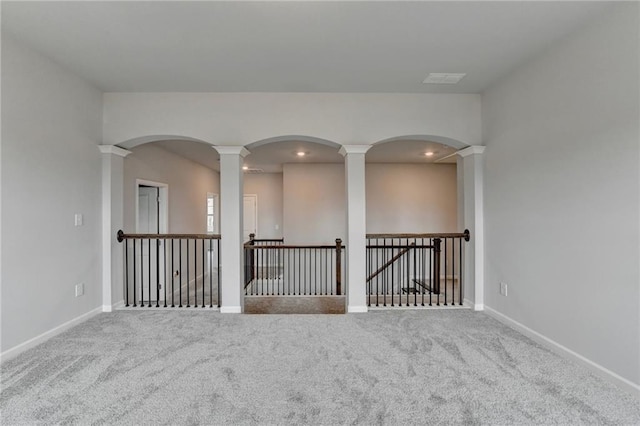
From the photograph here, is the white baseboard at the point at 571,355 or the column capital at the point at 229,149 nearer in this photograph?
the white baseboard at the point at 571,355

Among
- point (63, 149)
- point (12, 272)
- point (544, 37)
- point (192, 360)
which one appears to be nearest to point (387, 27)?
point (544, 37)

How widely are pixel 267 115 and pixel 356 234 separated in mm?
1827

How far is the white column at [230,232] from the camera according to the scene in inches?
150

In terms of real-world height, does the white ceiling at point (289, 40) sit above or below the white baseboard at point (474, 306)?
above

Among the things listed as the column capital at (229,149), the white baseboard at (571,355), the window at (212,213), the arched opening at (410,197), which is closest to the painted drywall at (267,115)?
the column capital at (229,149)

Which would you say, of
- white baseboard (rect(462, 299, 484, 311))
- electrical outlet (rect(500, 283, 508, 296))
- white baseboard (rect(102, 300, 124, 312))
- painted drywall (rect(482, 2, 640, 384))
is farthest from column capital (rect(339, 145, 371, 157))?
white baseboard (rect(102, 300, 124, 312))

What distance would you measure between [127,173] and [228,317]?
9.06 feet

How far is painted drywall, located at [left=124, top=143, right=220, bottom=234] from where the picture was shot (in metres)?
4.77

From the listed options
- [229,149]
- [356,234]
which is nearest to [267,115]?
[229,149]

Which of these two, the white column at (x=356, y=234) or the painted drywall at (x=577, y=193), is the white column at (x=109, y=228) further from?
the painted drywall at (x=577, y=193)

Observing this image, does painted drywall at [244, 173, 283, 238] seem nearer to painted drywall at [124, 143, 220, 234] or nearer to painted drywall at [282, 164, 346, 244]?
painted drywall at [124, 143, 220, 234]

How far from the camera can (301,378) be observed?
2.29 metres

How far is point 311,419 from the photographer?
6.05 feet

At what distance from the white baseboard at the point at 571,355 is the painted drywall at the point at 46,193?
4.61 meters
